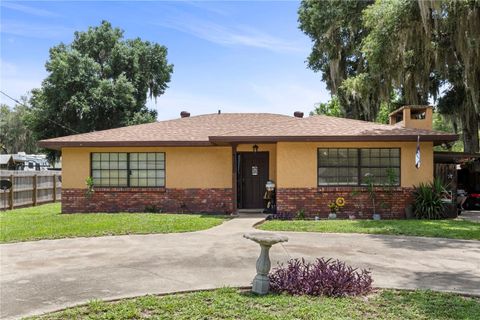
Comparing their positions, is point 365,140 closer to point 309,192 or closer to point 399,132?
point 399,132

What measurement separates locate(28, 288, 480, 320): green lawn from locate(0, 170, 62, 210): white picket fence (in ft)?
46.7

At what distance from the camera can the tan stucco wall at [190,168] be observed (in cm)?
1523

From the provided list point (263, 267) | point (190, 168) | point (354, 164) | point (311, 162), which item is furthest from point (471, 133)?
point (263, 267)

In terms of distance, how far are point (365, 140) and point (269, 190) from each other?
3550mm

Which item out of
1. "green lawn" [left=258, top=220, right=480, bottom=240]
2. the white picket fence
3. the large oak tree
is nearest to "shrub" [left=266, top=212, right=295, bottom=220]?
"green lawn" [left=258, top=220, right=480, bottom=240]

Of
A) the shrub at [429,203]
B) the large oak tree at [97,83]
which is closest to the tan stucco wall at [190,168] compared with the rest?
the shrub at [429,203]

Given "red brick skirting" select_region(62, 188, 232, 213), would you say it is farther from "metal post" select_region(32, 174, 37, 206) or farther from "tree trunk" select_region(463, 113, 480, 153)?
"tree trunk" select_region(463, 113, 480, 153)

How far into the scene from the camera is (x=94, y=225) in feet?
38.7

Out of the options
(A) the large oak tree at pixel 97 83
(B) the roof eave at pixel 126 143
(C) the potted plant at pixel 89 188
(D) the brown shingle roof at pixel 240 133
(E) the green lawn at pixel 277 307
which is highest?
(A) the large oak tree at pixel 97 83

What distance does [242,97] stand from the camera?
29.2m

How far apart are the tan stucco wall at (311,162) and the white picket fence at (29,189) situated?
1086 cm

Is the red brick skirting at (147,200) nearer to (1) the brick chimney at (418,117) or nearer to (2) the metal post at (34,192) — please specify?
(2) the metal post at (34,192)

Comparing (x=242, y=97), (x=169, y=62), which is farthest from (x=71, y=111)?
(x=242, y=97)

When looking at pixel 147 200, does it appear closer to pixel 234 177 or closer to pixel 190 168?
pixel 190 168
